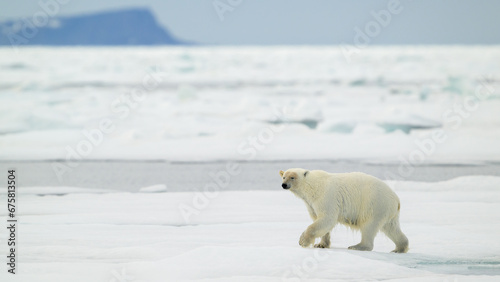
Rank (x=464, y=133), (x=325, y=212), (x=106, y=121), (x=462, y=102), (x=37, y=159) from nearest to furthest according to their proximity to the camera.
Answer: (x=325, y=212)
(x=37, y=159)
(x=464, y=133)
(x=106, y=121)
(x=462, y=102)

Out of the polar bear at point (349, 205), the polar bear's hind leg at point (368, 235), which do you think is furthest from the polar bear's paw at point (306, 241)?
the polar bear's hind leg at point (368, 235)

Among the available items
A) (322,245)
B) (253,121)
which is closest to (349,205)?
(322,245)

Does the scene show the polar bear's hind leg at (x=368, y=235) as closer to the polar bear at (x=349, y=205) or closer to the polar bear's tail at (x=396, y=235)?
the polar bear at (x=349, y=205)

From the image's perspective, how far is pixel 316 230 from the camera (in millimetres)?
3686

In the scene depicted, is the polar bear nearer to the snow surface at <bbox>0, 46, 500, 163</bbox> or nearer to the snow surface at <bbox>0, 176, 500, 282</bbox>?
the snow surface at <bbox>0, 176, 500, 282</bbox>

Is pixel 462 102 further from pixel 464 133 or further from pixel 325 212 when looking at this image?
pixel 325 212

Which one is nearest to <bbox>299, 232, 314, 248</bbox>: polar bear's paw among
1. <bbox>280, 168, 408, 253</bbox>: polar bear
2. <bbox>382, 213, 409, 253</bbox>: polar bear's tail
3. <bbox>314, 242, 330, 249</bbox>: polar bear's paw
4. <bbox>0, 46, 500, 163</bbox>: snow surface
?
<bbox>280, 168, 408, 253</bbox>: polar bear

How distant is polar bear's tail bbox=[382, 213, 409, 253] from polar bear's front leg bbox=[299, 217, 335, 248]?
0.39 m

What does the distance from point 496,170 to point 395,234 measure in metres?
4.27

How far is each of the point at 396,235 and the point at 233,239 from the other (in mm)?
1103

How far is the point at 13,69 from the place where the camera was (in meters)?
25.7

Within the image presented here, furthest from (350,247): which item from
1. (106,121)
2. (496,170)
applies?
(106,121)

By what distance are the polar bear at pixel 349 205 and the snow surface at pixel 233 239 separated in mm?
116

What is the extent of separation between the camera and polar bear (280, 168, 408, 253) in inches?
147
